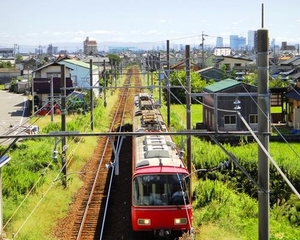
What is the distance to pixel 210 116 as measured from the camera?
24.6 metres

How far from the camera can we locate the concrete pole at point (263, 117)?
609 centimetres

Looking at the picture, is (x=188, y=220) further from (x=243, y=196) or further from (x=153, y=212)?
(x=243, y=196)

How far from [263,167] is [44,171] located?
9228 millimetres

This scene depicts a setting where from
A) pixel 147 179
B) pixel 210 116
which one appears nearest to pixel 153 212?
pixel 147 179

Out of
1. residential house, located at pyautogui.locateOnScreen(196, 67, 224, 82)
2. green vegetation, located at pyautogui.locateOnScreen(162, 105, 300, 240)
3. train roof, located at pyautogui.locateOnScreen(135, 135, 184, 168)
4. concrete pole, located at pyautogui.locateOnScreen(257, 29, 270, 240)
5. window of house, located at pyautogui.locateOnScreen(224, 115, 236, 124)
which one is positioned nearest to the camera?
concrete pole, located at pyautogui.locateOnScreen(257, 29, 270, 240)

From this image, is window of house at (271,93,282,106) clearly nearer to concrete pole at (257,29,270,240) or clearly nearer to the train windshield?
the train windshield

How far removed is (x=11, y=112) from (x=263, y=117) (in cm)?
2986

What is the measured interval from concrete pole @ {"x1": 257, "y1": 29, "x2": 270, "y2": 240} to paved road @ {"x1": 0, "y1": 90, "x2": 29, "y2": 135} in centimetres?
1857

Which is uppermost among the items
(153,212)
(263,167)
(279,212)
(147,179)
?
(263,167)

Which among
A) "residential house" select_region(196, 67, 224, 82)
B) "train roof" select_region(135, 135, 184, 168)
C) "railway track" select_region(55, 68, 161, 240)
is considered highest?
"residential house" select_region(196, 67, 224, 82)

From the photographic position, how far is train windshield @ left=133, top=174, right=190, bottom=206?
31.7 feet

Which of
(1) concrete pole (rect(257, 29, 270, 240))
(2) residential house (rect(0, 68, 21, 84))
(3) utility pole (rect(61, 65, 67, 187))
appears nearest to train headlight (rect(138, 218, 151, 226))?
(1) concrete pole (rect(257, 29, 270, 240))

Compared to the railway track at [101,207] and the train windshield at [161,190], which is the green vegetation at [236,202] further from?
the railway track at [101,207]

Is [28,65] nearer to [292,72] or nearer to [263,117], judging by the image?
[292,72]
